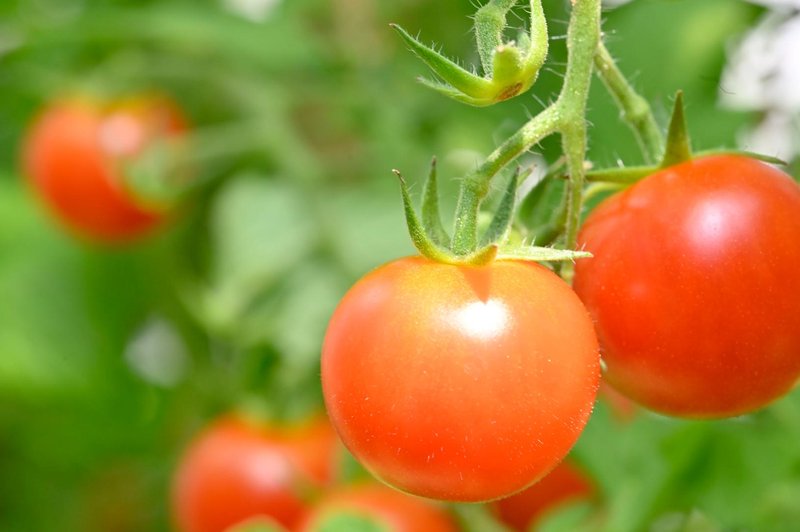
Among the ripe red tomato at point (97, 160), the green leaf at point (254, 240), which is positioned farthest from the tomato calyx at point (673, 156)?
the ripe red tomato at point (97, 160)

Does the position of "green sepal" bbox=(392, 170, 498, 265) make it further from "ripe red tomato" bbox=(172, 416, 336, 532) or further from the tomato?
"ripe red tomato" bbox=(172, 416, 336, 532)

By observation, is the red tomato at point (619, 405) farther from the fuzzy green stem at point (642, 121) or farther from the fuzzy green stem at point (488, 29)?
the fuzzy green stem at point (488, 29)

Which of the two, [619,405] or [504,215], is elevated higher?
[504,215]

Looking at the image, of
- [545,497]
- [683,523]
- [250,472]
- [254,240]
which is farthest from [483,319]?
[254,240]

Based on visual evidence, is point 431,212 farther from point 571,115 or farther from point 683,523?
point 683,523

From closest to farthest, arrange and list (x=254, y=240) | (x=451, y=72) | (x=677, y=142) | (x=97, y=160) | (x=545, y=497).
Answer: (x=451, y=72)
(x=677, y=142)
(x=545, y=497)
(x=254, y=240)
(x=97, y=160)

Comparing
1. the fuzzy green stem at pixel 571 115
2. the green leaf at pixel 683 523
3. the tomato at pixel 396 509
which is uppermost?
the fuzzy green stem at pixel 571 115
